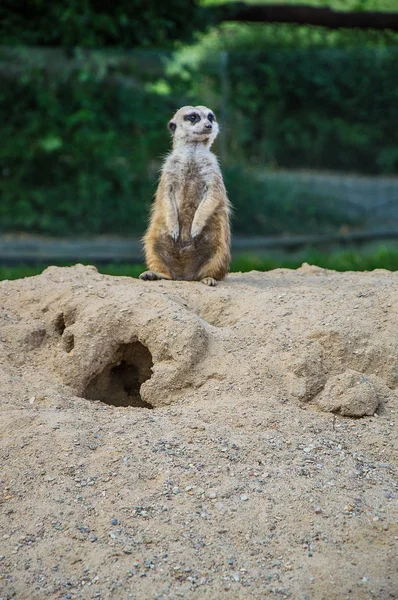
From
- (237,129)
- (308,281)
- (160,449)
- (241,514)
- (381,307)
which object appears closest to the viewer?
(241,514)

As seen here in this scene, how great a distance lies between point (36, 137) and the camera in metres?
8.18

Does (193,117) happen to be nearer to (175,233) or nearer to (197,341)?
(175,233)

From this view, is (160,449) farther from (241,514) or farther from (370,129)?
(370,129)

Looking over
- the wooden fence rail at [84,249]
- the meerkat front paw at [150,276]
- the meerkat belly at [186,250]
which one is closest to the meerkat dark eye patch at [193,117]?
the meerkat belly at [186,250]

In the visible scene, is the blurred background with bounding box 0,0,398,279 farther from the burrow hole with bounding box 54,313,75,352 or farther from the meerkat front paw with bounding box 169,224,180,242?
the burrow hole with bounding box 54,313,75,352

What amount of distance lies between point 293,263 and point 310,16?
10.9 feet

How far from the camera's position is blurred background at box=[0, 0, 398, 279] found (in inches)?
321

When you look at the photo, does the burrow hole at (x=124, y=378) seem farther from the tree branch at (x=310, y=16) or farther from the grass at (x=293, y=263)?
the tree branch at (x=310, y=16)

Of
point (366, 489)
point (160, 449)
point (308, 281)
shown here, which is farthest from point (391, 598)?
point (308, 281)

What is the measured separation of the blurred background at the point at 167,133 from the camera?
8.16 m

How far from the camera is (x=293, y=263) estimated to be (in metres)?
7.99

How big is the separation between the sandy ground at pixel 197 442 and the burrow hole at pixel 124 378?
0.01 metres

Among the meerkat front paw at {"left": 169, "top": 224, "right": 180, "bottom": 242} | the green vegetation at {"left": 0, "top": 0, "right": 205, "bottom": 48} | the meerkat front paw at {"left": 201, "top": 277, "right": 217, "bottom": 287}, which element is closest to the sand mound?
the meerkat front paw at {"left": 201, "top": 277, "right": 217, "bottom": 287}

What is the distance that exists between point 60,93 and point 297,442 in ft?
19.1
